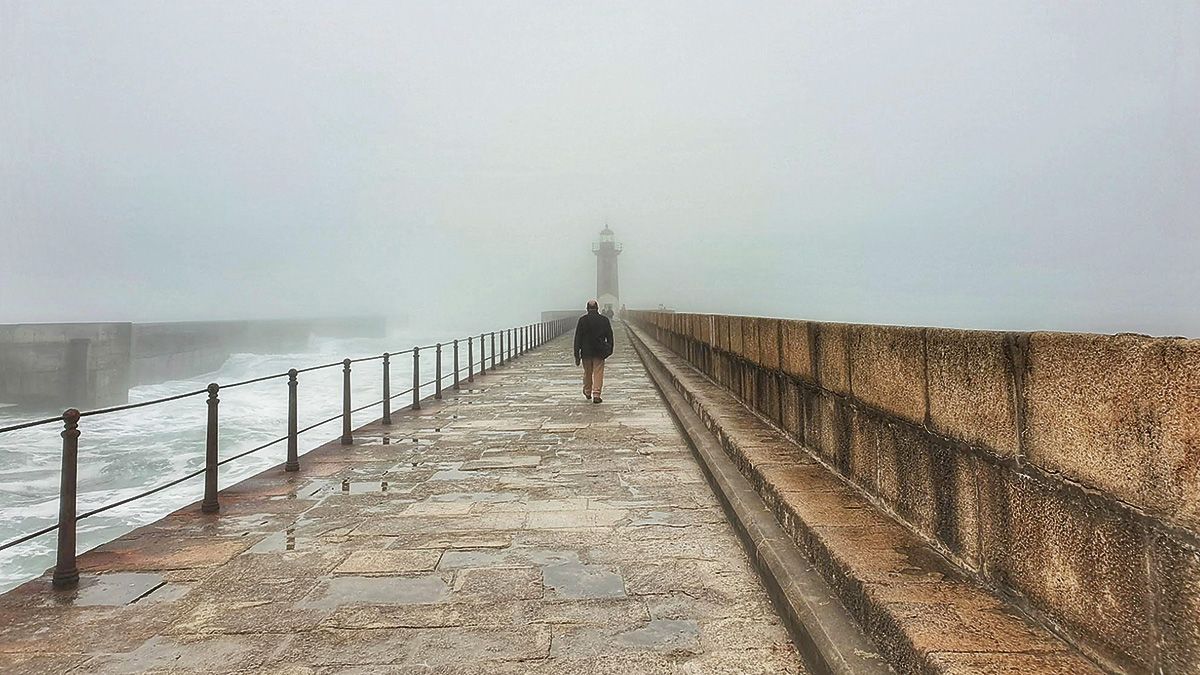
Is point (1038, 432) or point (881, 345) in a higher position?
point (881, 345)

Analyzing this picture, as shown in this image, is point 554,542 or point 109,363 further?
point 109,363

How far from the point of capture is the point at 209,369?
6022cm

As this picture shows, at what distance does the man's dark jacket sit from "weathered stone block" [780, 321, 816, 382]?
5.09 metres

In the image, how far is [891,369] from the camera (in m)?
3.20

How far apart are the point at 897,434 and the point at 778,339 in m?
2.27

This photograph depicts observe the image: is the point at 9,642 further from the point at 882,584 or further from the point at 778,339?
the point at 778,339

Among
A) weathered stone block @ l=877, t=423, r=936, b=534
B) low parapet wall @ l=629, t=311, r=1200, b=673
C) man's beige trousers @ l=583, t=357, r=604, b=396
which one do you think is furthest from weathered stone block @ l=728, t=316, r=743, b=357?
weathered stone block @ l=877, t=423, r=936, b=534

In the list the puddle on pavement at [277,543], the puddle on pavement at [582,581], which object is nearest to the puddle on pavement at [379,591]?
the puddle on pavement at [582,581]

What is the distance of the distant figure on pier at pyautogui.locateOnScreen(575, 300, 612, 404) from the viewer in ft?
33.3

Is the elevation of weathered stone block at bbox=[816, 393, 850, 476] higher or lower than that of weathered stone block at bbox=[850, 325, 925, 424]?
lower

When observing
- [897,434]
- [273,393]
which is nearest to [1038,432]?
[897,434]

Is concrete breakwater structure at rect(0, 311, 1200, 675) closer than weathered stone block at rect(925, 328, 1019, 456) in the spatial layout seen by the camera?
Yes

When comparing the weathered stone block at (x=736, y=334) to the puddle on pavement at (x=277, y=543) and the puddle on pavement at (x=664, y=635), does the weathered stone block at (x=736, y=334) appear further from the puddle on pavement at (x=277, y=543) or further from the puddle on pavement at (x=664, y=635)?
the puddle on pavement at (x=277, y=543)

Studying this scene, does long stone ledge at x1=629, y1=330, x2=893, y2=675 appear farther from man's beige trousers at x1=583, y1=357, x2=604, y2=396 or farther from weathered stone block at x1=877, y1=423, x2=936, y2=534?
man's beige trousers at x1=583, y1=357, x2=604, y2=396
